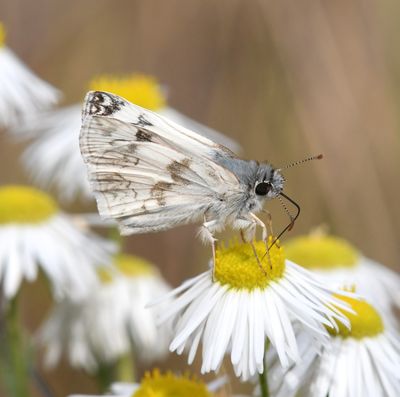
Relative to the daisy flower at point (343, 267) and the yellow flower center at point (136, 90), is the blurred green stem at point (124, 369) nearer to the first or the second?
the daisy flower at point (343, 267)

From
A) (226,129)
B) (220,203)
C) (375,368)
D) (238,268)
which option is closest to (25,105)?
(220,203)

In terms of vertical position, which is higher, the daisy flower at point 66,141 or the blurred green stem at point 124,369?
the daisy flower at point 66,141

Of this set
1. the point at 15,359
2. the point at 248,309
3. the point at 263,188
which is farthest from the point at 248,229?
the point at 15,359

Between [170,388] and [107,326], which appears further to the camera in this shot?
[107,326]

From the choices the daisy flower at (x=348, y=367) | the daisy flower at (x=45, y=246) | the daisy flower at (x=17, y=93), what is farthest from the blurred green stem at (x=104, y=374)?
the daisy flower at (x=348, y=367)

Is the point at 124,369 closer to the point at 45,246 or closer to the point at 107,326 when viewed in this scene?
the point at 107,326

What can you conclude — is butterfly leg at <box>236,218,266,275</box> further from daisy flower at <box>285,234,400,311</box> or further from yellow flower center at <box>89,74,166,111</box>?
yellow flower center at <box>89,74,166,111</box>

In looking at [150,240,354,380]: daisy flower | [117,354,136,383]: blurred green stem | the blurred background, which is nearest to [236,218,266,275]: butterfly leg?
[150,240,354,380]: daisy flower
